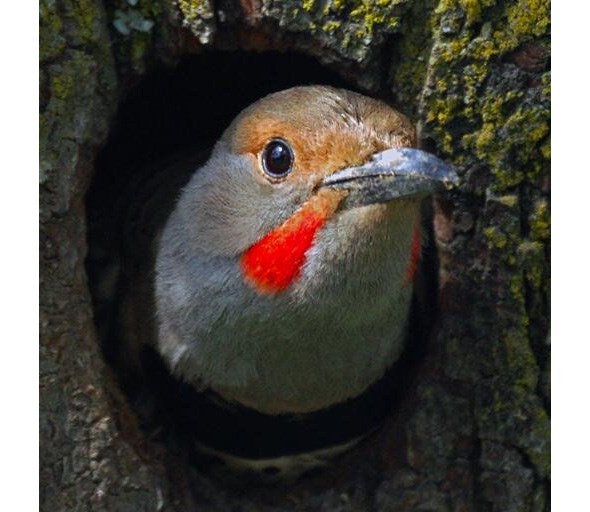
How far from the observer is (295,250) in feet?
15.8

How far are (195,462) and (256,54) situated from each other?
1.89 metres

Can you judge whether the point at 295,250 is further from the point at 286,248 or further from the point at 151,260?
the point at 151,260

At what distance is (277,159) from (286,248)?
0.39 meters

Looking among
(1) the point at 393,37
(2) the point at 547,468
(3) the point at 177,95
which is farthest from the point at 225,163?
(2) the point at 547,468

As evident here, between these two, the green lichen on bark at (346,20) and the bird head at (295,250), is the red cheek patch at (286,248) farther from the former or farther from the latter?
the green lichen on bark at (346,20)

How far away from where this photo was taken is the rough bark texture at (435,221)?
5.07 metres

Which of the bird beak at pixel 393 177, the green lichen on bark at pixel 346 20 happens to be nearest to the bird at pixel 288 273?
the bird beak at pixel 393 177

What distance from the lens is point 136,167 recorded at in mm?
6617

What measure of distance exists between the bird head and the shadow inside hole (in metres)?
0.19

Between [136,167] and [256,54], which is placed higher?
[256,54]

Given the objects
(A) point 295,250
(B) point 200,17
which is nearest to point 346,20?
(B) point 200,17

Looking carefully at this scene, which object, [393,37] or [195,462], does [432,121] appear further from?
[195,462]

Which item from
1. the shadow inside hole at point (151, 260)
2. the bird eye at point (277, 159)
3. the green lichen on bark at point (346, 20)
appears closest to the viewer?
the bird eye at point (277, 159)

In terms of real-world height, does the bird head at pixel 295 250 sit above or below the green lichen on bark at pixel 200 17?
below
